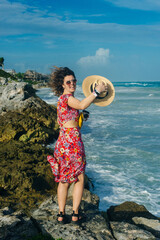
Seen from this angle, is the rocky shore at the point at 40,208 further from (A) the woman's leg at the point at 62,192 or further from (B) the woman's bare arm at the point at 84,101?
(B) the woman's bare arm at the point at 84,101

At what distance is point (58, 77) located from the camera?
378 centimetres

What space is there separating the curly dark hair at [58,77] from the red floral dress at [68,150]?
0.26 metres

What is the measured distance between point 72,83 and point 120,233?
86.6 inches

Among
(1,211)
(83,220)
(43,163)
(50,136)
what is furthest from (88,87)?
(50,136)

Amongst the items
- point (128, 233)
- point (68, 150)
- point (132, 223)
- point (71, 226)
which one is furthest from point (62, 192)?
point (132, 223)

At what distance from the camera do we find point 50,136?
427 inches

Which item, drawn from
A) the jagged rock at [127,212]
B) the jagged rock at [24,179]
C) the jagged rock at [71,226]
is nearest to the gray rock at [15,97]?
the jagged rock at [24,179]

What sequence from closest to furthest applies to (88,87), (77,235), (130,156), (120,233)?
(77,235) < (120,233) < (88,87) < (130,156)

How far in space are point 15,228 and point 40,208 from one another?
0.79m

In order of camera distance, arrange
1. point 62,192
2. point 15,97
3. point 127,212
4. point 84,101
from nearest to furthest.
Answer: point 84,101
point 62,192
point 127,212
point 15,97

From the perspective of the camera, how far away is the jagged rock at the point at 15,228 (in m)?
3.39

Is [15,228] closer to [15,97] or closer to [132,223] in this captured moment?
[132,223]

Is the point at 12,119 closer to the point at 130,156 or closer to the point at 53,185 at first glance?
the point at 130,156

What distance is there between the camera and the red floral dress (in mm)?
3596
